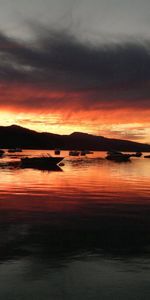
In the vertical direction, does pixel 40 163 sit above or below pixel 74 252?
above

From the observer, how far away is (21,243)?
16.5m

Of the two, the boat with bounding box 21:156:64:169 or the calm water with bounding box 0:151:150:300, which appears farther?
the boat with bounding box 21:156:64:169

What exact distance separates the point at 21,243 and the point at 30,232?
2456mm

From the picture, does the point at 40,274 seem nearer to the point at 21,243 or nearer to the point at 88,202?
the point at 21,243

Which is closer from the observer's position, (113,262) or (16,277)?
(16,277)

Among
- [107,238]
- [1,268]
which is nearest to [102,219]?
[107,238]

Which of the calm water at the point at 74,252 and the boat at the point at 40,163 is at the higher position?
the boat at the point at 40,163

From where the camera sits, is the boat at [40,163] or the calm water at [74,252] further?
the boat at [40,163]

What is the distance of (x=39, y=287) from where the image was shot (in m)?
11.5

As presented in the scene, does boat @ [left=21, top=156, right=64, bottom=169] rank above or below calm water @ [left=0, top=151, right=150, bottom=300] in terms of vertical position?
above

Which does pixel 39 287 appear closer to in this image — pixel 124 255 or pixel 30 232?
pixel 124 255

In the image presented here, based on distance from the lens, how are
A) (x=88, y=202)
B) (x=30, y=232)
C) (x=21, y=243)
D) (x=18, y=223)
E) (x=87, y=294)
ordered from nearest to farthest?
(x=87, y=294), (x=21, y=243), (x=30, y=232), (x=18, y=223), (x=88, y=202)

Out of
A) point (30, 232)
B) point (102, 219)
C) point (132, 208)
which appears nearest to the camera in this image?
point (30, 232)

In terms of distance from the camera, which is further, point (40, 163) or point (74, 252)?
point (40, 163)
